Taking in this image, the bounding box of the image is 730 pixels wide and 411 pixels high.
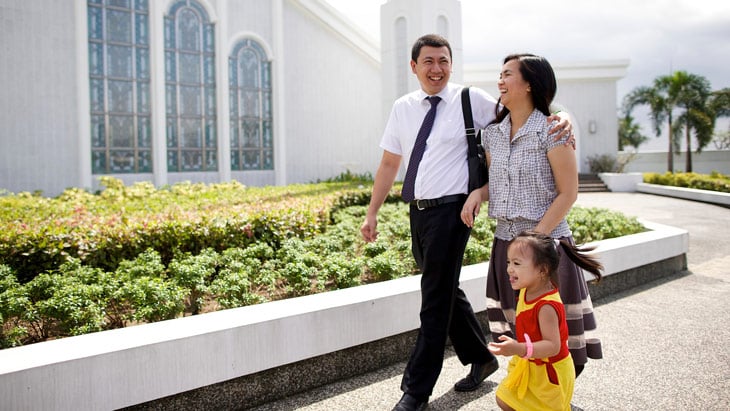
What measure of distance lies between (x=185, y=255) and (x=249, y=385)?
86.1 inches

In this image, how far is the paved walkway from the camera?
2.92 metres

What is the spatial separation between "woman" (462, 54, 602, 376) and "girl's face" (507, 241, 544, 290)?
0.26 metres

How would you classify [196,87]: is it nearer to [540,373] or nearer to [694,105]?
[540,373]

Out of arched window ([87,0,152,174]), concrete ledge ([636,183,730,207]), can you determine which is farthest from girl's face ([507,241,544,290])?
concrete ledge ([636,183,730,207])

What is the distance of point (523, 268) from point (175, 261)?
9.67 ft

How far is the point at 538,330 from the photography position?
222 cm

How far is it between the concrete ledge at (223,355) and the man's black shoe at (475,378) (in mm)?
574

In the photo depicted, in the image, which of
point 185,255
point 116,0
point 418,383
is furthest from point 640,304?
point 116,0

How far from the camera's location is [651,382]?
10.4 feet

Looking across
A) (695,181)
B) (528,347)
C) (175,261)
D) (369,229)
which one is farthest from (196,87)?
(695,181)

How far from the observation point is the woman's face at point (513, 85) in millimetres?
2443

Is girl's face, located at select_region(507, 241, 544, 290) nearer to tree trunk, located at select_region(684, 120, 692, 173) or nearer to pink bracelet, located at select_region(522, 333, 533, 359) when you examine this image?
pink bracelet, located at select_region(522, 333, 533, 359)

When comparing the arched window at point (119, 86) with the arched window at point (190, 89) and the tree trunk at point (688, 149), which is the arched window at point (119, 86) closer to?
the arched window at point (190, 89)

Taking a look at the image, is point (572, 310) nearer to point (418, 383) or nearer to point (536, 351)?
point (536, 351)
